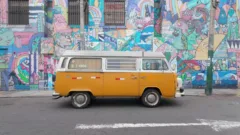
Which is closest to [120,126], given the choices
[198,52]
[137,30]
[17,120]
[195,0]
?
[17,120]

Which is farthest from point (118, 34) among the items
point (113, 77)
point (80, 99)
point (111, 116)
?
point (111, 116)

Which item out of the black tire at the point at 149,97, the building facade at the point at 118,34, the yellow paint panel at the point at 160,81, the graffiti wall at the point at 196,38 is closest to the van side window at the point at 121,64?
the yellow paint panel at the point at 160,81

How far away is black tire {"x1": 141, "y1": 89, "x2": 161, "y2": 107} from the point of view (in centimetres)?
890

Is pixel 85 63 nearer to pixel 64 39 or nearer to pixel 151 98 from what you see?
pixel 151 98

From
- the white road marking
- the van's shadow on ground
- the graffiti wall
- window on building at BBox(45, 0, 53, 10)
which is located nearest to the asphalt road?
the van's shadow on ground

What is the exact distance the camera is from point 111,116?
7473mm

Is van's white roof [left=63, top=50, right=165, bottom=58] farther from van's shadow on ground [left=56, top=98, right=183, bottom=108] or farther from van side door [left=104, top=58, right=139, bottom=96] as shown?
van's shadow on ground [left=56, top=98, right=183, bottom=108]

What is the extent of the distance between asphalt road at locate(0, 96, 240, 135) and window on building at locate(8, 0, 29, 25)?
19.2ft

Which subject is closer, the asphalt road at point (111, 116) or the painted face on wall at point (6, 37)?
the asphalt road at point (111, 116)

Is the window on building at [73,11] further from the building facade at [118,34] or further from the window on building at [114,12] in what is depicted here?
the window on building at [114,12]

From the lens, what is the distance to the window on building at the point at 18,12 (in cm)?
1375

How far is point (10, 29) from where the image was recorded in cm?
1352

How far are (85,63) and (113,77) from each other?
1222 millimetres

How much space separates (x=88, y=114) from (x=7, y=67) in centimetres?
827
